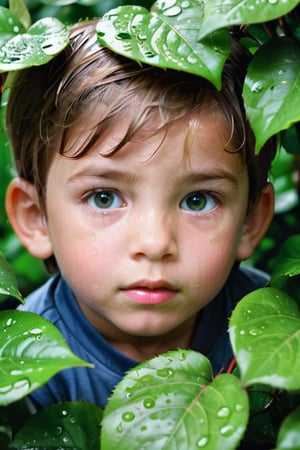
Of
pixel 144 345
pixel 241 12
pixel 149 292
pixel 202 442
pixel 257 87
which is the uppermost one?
pixel 241 12

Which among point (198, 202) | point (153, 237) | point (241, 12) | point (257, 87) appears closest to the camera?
point (241, 12)

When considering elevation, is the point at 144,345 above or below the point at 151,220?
below

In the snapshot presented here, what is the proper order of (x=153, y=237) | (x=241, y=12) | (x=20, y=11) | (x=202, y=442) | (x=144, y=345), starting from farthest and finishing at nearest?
(x=144, y=345) < (x=20, y=11) < (x=153, y=237) < (x=241, y=12) < (x=202, y=442)

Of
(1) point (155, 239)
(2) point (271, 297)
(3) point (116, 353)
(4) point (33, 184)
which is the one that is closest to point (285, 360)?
(2) point (271, 297)

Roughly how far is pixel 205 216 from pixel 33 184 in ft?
1.43

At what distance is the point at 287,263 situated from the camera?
1.44 meters

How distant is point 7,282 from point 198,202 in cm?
40

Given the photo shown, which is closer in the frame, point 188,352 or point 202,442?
point 202,442

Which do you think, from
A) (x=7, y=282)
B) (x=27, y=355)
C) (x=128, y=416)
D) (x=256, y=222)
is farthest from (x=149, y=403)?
(x=256, y=222)

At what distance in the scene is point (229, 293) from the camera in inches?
75.9

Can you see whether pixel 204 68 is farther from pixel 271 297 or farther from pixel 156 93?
pixel 271 297

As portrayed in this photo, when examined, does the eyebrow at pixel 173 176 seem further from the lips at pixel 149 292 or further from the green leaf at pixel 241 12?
the green leaf at pixel 241 12

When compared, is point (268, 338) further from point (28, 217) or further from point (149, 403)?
point (28, 217)

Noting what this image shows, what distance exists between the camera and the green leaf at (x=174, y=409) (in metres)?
1.07
